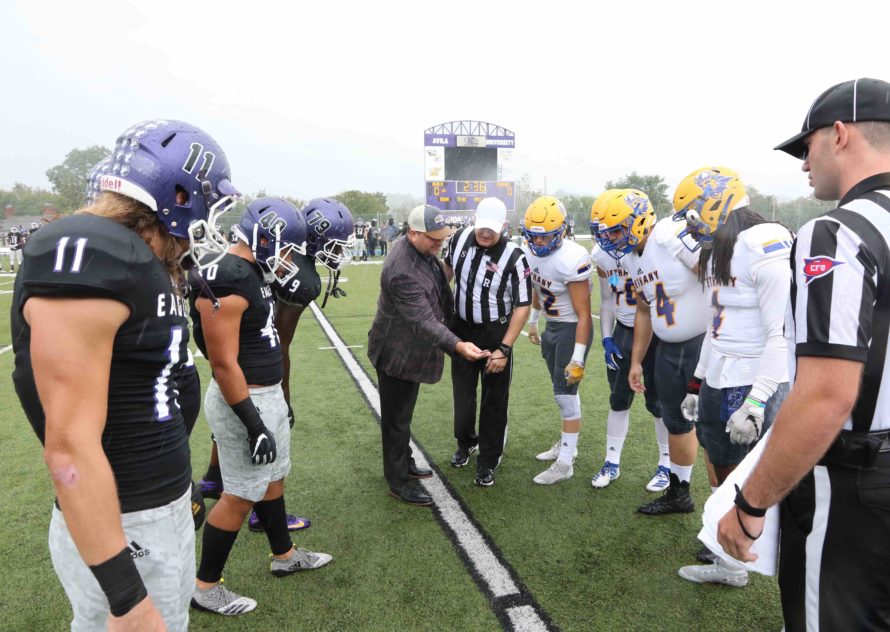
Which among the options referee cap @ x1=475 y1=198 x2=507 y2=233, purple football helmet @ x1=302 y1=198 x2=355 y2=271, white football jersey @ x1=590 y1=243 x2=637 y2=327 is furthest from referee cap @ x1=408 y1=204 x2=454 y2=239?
white football jersey @ x1=590 y1=243 x2=637 y2=327

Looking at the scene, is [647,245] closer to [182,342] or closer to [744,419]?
[744,419]

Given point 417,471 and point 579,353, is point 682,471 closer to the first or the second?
point 579,353

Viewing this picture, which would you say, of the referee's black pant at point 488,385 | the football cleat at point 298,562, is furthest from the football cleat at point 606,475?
the football cleat at point 298,562

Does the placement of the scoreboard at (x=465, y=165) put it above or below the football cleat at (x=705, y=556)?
above

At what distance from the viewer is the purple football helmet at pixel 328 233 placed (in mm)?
3928

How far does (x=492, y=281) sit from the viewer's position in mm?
4070

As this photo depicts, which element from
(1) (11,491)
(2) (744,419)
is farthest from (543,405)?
(1) (11,491)

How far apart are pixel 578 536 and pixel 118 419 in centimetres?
288

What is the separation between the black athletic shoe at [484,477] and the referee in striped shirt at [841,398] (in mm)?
2625

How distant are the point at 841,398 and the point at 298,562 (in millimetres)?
2803

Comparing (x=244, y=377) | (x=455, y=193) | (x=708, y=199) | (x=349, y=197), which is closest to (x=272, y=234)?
(x=244, y=377)

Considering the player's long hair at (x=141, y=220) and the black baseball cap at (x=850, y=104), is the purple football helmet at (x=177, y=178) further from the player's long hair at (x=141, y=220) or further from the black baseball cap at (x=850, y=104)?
the black baseball cap at (x=850, y=104)

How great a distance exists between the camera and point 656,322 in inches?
136

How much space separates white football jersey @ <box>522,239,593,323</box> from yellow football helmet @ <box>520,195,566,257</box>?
0.08 meters
